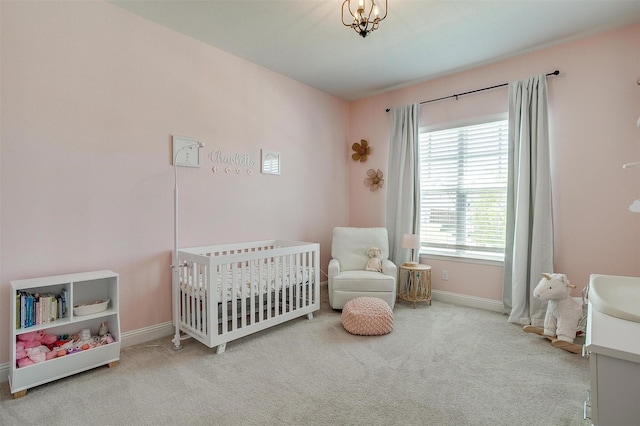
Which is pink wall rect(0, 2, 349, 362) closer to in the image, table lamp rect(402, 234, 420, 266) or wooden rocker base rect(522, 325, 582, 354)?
table lamp rect(402, 234, 420, 266)

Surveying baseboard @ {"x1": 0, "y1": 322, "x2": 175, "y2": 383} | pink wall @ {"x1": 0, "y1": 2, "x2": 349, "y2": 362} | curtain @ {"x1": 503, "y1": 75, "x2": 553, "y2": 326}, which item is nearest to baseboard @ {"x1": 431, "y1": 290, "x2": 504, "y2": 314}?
curtain @ {"x1": 503, "y1": 75, "x2": 553, "y2": 326}

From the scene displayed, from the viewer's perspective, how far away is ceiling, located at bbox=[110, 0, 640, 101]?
2391 mm

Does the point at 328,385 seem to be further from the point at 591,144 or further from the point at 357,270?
the point at 591,144

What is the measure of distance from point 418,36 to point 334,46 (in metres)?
0.76

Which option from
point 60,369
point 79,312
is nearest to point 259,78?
point 79,312

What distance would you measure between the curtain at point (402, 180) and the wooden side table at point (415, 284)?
0.26 m

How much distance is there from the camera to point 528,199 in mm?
3014

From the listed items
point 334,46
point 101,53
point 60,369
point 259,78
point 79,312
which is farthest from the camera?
point 259,78

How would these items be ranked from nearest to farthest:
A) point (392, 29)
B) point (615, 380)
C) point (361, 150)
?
point (615, 380)
point (392, 29)
point (361, 150)

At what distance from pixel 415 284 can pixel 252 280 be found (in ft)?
6.31

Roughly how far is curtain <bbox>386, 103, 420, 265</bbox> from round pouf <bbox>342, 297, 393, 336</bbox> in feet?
3.91

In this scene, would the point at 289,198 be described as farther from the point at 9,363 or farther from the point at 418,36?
the point at 9,363

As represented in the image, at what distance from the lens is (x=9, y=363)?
2.02 meters

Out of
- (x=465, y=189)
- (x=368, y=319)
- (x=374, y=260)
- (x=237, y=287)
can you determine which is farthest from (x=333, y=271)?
(x=465, y=189)
